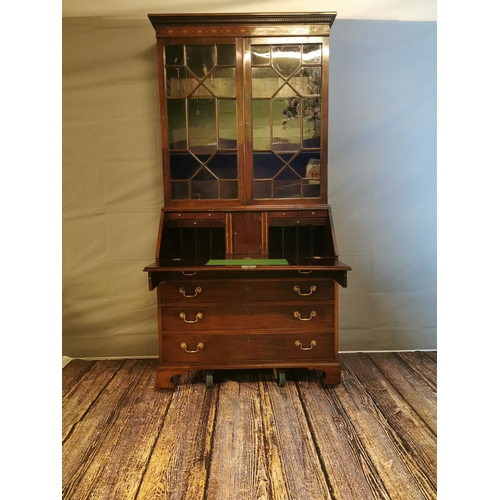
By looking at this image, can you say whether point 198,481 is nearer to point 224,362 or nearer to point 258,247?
point 224,362

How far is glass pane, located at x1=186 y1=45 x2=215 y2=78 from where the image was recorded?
7.27 ft

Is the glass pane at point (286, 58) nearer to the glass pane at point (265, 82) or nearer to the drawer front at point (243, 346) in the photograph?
the glass pane at point (265, 82)

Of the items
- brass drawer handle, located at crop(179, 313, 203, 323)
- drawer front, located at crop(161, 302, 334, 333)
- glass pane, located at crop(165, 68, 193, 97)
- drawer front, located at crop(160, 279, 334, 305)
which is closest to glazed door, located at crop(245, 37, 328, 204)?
glass pane, located at crop(165, 68, 193, 97)

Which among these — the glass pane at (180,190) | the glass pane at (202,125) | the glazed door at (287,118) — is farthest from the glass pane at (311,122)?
the glass pane at (180,190)

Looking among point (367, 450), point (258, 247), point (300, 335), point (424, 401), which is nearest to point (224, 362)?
point (300, 335)

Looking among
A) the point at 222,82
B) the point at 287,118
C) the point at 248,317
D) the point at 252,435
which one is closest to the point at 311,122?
the point at 287,118

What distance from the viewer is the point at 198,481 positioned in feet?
4.73

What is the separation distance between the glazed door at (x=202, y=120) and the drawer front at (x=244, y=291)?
0.53 meters

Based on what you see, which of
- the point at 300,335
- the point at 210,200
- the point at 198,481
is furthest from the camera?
the point at 210,200

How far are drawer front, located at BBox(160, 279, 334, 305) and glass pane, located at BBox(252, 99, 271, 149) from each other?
0.84 meters

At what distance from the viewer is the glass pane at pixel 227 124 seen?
7.44 ft

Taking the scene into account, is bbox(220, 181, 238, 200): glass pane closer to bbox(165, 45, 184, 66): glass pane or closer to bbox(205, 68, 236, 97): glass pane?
bbox(205, 68, 236, 97): glass pane
